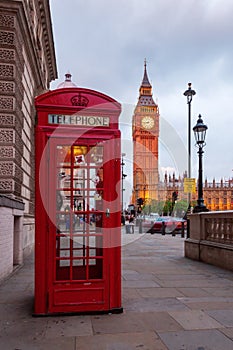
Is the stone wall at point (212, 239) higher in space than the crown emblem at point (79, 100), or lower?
lower

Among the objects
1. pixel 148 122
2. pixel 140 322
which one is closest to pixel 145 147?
pixel 148 122

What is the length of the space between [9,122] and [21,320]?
5.22 m

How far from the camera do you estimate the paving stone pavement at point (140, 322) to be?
386 centimetres

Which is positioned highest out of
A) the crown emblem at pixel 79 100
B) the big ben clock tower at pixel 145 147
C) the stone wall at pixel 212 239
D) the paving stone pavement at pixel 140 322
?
the big ben clock tower at pixel 145 147

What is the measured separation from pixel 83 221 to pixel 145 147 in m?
124

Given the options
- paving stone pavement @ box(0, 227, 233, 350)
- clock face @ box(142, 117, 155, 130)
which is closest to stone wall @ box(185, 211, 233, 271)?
paving stone pavement @ box(0, 227, 233, 350)

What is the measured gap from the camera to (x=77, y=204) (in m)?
5.12

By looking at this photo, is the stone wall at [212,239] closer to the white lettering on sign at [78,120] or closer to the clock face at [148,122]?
the white lettering on sign at [78,120]

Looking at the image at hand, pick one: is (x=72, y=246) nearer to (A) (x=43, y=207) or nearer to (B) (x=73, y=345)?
(A) (x=43, y=207)

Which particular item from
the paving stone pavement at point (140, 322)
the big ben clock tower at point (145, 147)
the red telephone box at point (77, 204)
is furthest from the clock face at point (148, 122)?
the red telephone box at point (77, 204)

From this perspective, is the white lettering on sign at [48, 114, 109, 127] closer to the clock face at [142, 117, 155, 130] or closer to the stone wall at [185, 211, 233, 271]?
the stone wall at [185, 211, 233, 271]

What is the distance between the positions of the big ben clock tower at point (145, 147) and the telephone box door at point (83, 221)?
3608 inches

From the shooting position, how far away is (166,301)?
5660mm

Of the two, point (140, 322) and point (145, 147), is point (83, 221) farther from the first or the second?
point (145, 147)
